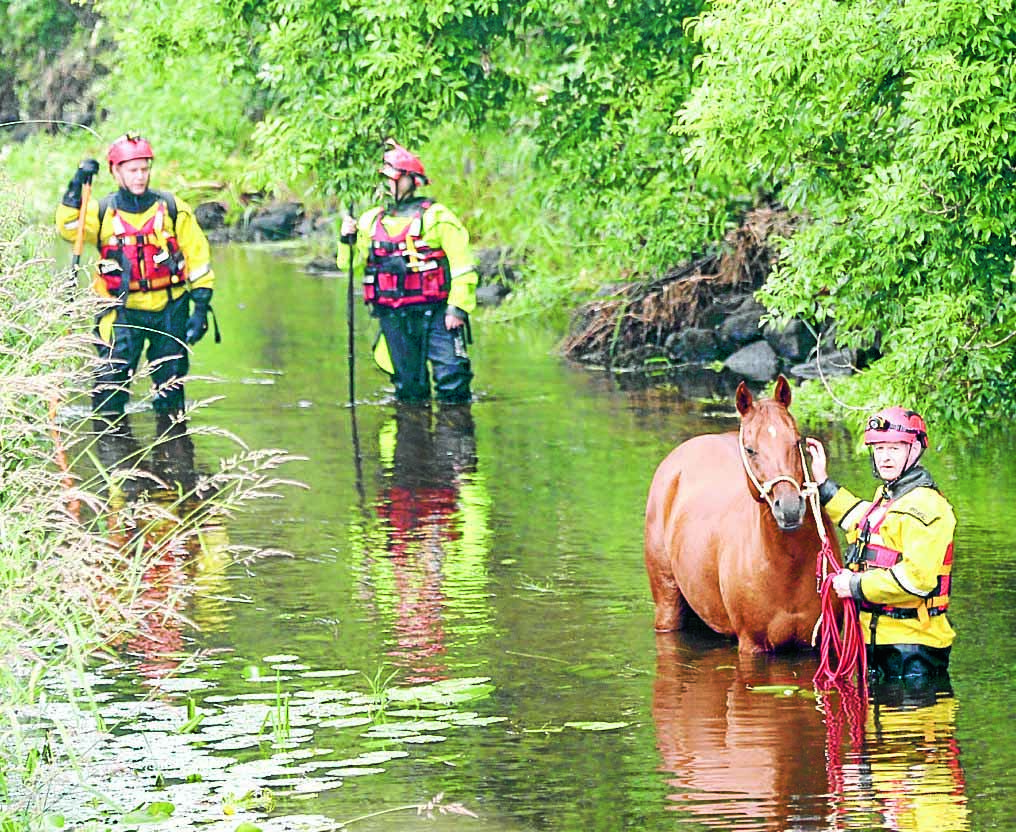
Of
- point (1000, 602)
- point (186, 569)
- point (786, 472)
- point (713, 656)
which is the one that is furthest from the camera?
point (186, 569)

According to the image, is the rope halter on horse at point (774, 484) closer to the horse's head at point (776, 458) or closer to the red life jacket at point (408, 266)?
the horse's head at point (776, 458)

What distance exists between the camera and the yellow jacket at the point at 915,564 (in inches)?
322

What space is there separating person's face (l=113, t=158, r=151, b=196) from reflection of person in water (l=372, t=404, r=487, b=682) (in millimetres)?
2600

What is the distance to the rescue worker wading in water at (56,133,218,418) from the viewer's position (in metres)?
15.4

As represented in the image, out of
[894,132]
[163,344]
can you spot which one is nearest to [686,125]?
[894,132]

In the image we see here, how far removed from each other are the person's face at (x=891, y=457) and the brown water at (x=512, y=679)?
925mm

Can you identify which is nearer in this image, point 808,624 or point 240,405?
point 808,624

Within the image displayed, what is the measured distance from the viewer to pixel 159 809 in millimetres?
7020

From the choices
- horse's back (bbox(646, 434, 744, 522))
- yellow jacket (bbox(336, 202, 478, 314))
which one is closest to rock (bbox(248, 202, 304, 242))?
yellow jacket (bbox(336, 202, 478, 314))

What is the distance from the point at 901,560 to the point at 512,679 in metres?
1.77

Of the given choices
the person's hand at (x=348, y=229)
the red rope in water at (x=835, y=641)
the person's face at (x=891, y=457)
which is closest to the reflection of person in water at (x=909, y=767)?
the red rope in water at (x=835, y=641)

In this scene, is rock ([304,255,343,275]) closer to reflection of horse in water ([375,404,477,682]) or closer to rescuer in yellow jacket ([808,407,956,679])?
reflection of horse in water ([375,404,477,682])

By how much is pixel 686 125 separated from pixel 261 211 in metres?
23.6

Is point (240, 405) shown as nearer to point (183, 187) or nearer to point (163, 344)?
point (163, 344)
